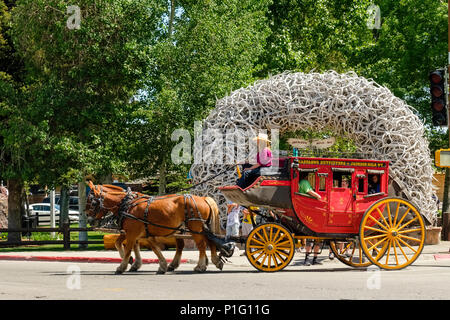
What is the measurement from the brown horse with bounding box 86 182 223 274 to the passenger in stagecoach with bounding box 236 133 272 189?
0.89 meters

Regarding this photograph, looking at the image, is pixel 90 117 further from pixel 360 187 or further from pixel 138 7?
A: pixel 360 187

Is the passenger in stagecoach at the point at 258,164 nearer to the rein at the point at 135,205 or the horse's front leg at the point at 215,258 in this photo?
the rein at the point at 135,205

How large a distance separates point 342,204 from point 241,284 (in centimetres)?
329

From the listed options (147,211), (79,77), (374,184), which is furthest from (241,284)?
(79,77)

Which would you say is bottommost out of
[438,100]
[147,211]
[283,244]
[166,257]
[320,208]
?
[166,257]

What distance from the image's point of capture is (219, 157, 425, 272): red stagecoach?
13781 millimetres

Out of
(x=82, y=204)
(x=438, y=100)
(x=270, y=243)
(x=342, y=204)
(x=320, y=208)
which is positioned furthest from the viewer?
(x=82, y=204)

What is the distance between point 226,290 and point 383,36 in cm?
2708

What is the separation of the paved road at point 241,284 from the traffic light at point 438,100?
334cm

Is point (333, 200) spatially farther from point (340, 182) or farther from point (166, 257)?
point (166, 257)

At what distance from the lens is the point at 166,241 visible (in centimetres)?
2131

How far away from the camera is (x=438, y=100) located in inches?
642

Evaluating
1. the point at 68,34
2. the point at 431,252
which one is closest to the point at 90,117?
the point at 68,34

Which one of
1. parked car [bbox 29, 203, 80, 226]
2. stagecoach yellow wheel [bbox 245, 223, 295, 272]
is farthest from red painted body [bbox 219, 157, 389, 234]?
parked car [bbox 29, 203, 80, 226]
